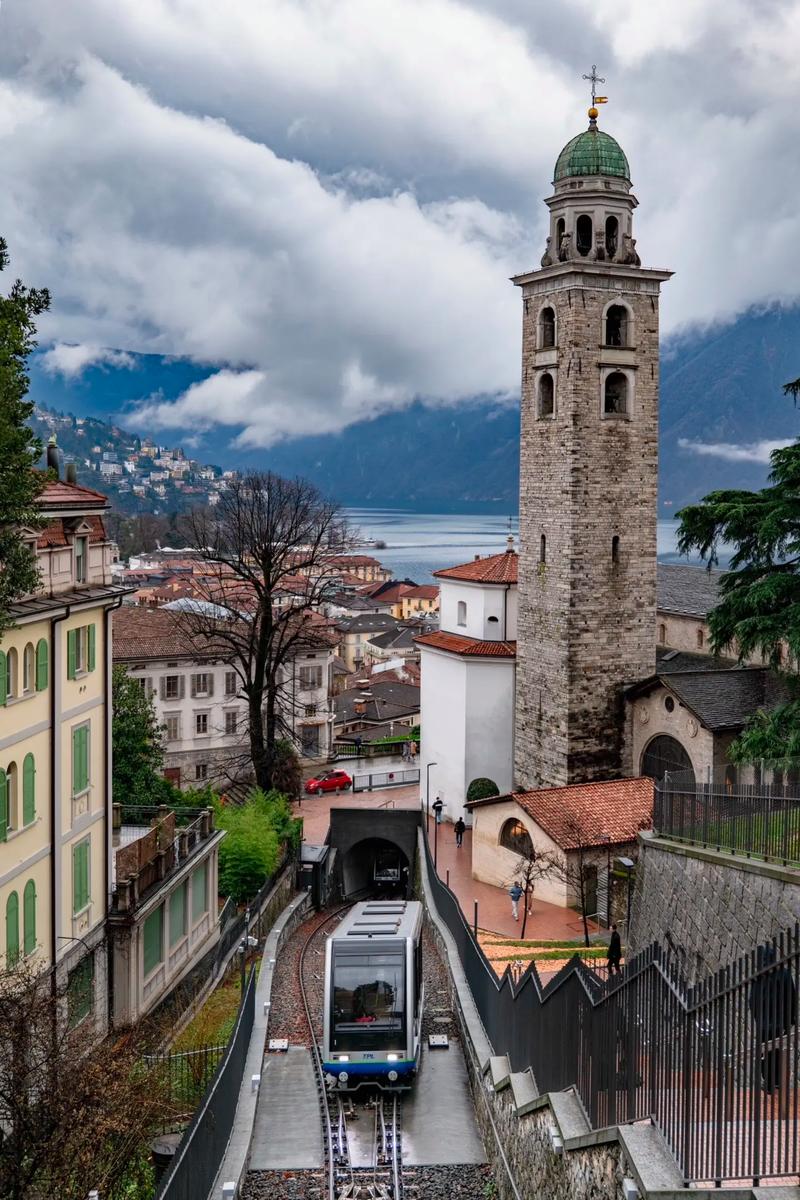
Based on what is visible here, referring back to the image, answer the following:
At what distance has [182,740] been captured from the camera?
5066 cm

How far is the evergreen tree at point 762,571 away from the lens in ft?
94.6

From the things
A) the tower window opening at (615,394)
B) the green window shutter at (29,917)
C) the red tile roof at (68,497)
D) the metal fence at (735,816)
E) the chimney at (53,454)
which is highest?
the tower window opening at (615,394)

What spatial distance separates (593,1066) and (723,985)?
3.07 metres

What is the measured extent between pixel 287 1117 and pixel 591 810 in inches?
624

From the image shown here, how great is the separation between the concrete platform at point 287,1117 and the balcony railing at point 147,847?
4.83m

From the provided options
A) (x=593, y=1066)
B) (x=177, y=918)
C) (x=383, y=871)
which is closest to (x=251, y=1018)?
(x=177, y=918)

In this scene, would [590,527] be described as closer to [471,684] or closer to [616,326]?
[616,326]

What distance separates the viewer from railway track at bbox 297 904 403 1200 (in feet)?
47.1

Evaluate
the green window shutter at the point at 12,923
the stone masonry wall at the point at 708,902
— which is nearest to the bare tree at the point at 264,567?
the stone masonry wall at the point at 708,902

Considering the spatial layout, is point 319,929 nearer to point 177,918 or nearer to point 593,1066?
point 177,918

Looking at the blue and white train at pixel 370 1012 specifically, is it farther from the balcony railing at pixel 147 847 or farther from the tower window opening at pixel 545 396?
the tower window opening at pixel 545 396

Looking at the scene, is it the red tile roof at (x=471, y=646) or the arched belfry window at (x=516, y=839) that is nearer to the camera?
the arched belfry window at (x=516, y=839)

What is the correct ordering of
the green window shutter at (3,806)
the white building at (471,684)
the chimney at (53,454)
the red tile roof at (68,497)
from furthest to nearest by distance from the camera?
1. the white building at (471,684)
2. the chimney at (53,454)
3. the red tile roof at (68,497)
4. the green window shutter at (3,806)

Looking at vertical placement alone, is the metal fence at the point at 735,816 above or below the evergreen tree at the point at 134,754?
above
